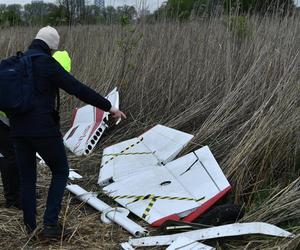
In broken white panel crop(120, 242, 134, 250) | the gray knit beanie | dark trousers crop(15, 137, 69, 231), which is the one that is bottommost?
broken white panel crop(120, 242, 134, 250)

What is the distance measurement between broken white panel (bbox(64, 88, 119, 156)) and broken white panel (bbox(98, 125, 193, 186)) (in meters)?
0.42

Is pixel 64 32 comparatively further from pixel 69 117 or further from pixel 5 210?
Result: pixel 5 210

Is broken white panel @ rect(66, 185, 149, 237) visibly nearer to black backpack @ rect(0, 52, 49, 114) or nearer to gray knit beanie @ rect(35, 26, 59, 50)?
black backpack @ rect(0, 52, 49, 114)

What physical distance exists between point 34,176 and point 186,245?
1.15 meters

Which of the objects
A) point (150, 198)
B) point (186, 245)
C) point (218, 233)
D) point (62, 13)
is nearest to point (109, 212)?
point (150, 198)

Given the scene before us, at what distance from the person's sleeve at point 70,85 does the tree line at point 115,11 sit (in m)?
3.20

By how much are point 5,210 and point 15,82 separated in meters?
1.36

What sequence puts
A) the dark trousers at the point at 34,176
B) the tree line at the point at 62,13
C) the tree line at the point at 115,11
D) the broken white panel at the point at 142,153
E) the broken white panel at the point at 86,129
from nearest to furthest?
the dark trousers at the point at 34,176 → the broken white panel at the point at 142,153 → the broken white panel at the point at 86,129 → the tree line at the point at 115,11 → the tree line at the point at 62,13

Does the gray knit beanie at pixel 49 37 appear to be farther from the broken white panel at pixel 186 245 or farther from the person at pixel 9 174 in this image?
the broken white panel at pixel 186 245

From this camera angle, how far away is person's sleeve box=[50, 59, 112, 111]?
9.95ft

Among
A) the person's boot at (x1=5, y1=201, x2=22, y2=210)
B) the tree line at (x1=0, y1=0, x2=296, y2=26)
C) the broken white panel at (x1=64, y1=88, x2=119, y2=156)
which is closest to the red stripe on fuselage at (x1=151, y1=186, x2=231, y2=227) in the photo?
the person's boot at (x1=5, y1=201, x2=22, y2=210)

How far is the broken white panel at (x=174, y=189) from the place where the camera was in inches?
138

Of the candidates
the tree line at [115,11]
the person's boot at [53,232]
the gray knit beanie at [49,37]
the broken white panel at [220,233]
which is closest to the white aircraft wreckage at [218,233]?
the broken white panel at [220,233]

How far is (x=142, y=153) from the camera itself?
15.5ft
